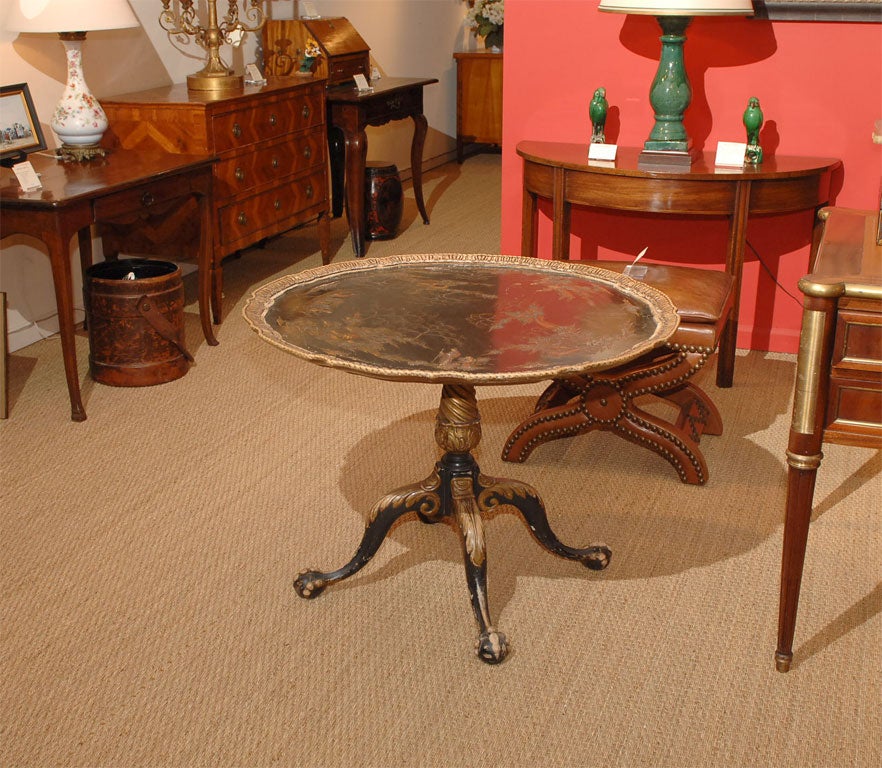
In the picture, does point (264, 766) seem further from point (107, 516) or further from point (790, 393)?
point (790, 393)

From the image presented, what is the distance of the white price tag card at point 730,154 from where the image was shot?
3580mm

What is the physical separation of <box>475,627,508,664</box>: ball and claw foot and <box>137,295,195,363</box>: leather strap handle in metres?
1.97

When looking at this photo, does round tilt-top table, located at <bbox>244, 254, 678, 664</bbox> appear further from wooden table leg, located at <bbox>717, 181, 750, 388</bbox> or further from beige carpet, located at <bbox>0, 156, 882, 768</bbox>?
wooden table leg, located at <bbox>717, 181, 750, 388</bbox>

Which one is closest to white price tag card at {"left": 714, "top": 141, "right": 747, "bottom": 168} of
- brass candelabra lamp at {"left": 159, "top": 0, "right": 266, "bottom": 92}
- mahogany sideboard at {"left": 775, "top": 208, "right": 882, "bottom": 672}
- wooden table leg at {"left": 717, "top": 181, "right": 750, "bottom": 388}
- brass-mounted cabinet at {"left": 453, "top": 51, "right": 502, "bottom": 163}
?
wooden table leg at {"left": 717, "top": 181, "right": 750, "bottom": 388}

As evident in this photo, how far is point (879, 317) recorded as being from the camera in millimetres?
1864

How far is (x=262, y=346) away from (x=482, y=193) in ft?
10.9

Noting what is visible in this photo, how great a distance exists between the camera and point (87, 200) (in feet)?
11.0

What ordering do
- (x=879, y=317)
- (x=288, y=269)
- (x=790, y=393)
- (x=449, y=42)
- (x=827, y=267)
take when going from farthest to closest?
(x=449, y=42) < (x=288, y=269) < (x=790, y=393) < (x=827, y=267) < (x=879, y=317)

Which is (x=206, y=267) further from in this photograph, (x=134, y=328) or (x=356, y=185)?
(x=356, y=185)

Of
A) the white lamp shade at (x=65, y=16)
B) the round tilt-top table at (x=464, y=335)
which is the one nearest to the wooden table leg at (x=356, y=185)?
the white lamp shade at (x=65, y=16)

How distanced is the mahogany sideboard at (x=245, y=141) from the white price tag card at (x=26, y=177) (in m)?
0.82

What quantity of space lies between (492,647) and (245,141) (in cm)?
289

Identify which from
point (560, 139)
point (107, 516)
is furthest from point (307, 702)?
point (560, 139)

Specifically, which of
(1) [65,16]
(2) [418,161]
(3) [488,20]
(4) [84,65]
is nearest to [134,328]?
(1) [65,16]
